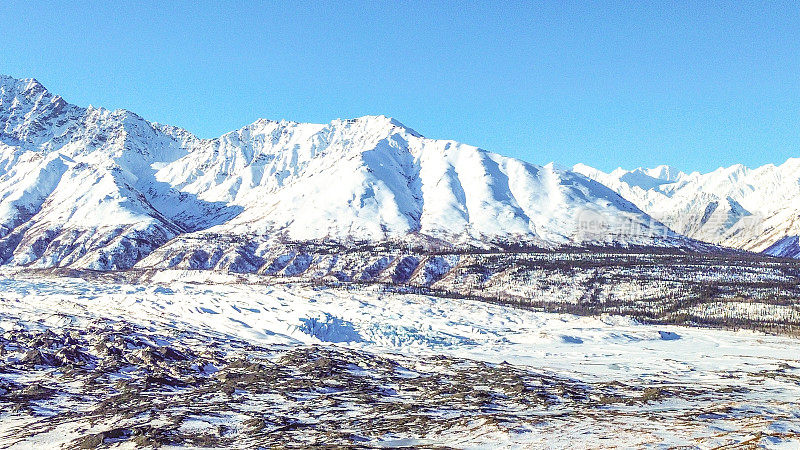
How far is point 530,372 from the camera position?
124125mm

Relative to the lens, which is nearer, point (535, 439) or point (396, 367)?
point (535, 439)

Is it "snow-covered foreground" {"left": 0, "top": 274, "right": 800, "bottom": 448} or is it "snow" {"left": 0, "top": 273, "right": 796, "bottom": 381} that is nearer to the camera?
"snow-covered foreground" {"left": 0, "top": 274, "right": 800, "bottom": 448}

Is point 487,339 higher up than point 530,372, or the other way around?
point 487,339

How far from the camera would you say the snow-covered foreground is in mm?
66250

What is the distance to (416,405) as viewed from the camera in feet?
286

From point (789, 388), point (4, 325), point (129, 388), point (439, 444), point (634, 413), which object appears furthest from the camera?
point (4, 325)

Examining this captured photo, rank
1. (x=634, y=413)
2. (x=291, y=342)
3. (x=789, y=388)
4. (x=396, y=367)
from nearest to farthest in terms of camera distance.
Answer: (x=634, y=413), (x=789, y=388), (x=396, y=367), (x=291, y=342)

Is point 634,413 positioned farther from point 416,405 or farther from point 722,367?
point 722,367

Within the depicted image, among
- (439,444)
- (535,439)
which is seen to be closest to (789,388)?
(535,439)

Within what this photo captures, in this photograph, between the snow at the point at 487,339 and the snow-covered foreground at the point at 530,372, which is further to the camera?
the snow at the point at 487,339

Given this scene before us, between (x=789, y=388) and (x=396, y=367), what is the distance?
75.1 metres

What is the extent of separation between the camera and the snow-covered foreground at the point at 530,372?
66.2m

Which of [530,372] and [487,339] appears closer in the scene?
[530,372]

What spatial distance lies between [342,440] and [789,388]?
286 feet
